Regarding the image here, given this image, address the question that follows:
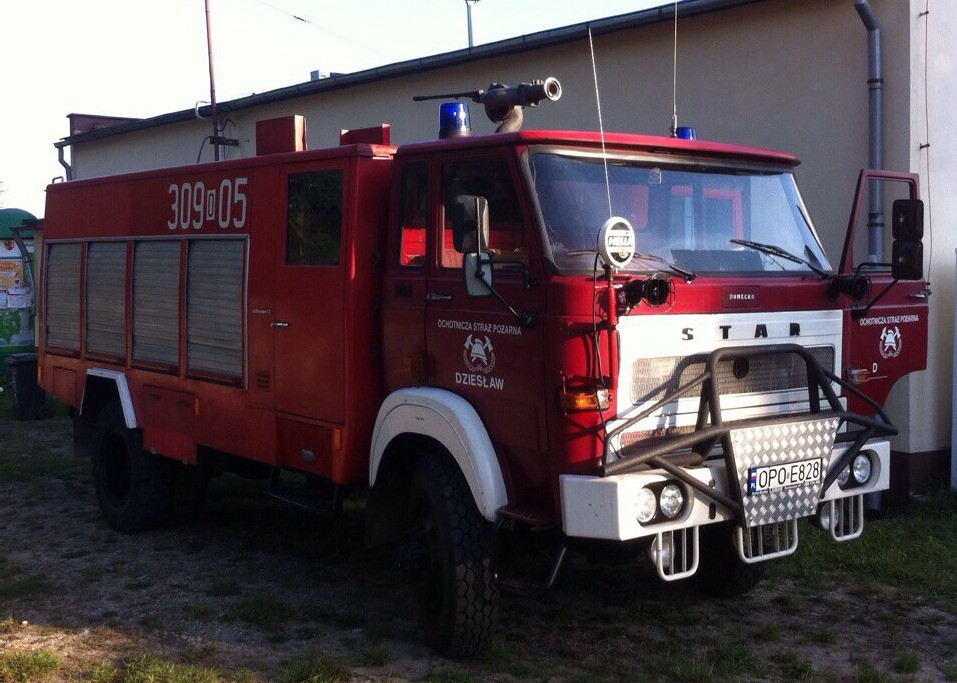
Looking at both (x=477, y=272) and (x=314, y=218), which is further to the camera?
(x=314, y=218)

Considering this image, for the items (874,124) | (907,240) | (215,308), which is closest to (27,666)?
(215,308)

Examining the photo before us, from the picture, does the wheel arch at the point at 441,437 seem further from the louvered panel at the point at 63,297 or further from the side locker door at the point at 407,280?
the louvered panel at the point at 63,297

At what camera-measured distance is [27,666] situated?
513cm

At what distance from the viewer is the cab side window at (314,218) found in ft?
19.3

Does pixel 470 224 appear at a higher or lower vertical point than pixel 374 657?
higher

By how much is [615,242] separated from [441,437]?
4.47 feet

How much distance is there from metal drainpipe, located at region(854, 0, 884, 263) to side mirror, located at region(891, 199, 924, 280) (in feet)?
9.05

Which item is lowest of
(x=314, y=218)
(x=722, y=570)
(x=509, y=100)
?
(x=722, y=570)

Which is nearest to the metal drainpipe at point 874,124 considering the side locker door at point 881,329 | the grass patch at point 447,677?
the side locker door at point 881,329

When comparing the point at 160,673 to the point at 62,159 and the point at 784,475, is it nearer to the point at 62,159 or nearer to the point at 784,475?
the point at 784,475

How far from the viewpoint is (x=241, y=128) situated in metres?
16.1

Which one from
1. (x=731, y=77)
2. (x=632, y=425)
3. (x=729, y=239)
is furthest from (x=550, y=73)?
(x=632, y=425)

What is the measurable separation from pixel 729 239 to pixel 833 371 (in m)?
0.84

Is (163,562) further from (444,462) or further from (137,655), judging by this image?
(444,462)
